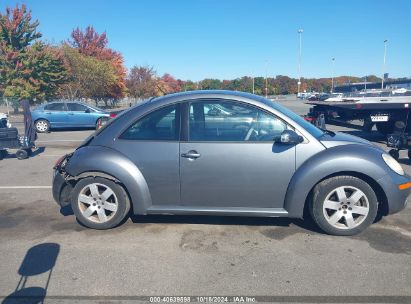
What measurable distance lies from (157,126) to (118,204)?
1055mm

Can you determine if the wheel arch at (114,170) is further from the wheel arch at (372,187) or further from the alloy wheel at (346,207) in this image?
the alloy wheel at (346,207)

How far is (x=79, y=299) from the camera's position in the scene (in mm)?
2656

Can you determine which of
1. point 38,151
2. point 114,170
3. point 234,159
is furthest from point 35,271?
point 38,151

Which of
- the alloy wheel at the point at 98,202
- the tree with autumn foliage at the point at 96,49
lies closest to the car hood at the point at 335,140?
the alloy wheel at the point at 98,202

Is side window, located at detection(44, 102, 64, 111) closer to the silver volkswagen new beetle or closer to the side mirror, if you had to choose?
the silver volkswagen new beetle

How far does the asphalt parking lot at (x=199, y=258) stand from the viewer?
2785 millimetres

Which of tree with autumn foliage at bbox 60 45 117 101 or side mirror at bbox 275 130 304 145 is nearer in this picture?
side mirror at bbox 275 130 304 145

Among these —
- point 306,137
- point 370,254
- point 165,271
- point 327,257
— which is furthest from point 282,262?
point 306,137

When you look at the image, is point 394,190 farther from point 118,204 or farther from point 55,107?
point 55,107

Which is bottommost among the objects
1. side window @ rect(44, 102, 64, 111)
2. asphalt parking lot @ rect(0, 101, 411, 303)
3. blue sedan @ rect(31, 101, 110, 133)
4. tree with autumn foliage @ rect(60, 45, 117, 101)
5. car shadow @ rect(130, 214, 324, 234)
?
asphalt parking lot @ rect(0, 101, 411, 303)

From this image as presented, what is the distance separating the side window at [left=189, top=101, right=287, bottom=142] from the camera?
370 centimetres

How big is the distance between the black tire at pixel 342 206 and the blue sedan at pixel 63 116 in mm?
13248

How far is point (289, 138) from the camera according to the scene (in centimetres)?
350

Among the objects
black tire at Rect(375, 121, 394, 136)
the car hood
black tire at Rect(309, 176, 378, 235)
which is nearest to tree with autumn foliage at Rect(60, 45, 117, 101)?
black tire at Rect(375, 121, 394, 136)
